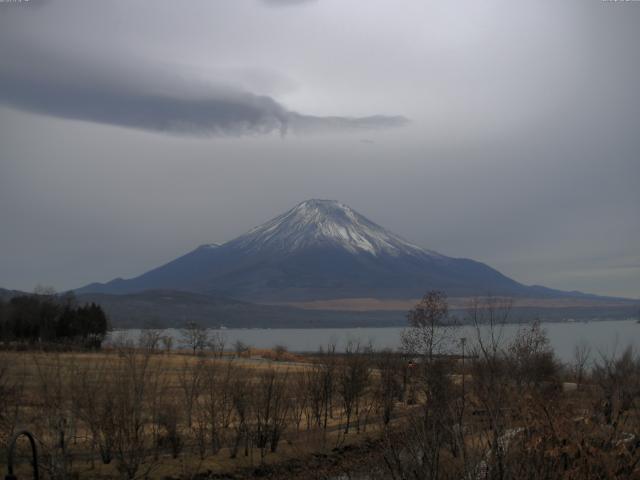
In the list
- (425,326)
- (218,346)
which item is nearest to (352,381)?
(425,326)

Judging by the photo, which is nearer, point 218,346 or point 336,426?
point 336,426

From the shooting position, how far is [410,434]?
12891 millimetres

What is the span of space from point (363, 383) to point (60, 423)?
21.2m

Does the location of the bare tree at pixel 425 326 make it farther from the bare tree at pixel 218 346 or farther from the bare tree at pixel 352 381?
the bare tree at pixel 218 346

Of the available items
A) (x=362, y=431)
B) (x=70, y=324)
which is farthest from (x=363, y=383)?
(x=70, y=324)

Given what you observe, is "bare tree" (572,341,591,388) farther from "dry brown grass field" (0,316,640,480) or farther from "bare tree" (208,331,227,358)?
"bare tree" (208,331,227,358)

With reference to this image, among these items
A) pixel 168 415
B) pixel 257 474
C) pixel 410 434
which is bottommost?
pixel 257 474

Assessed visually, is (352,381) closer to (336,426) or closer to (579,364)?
(336,426)

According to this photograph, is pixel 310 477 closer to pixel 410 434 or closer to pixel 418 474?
pixel 410 434

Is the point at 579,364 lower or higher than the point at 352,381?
higher

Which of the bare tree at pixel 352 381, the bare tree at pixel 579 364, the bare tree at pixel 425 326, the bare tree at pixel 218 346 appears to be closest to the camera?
the bare tree at pixel 352 381

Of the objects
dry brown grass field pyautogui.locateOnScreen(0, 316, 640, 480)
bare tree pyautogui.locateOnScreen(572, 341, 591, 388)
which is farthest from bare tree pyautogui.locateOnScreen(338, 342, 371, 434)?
bare tree pyautogui.locateOnScreen(572, 341, 591, 388)

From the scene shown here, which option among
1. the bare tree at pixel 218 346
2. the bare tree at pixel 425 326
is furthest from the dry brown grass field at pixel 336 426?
the bare tree at pixel 218 346

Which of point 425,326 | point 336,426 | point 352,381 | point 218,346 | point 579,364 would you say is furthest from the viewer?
point 218,346
